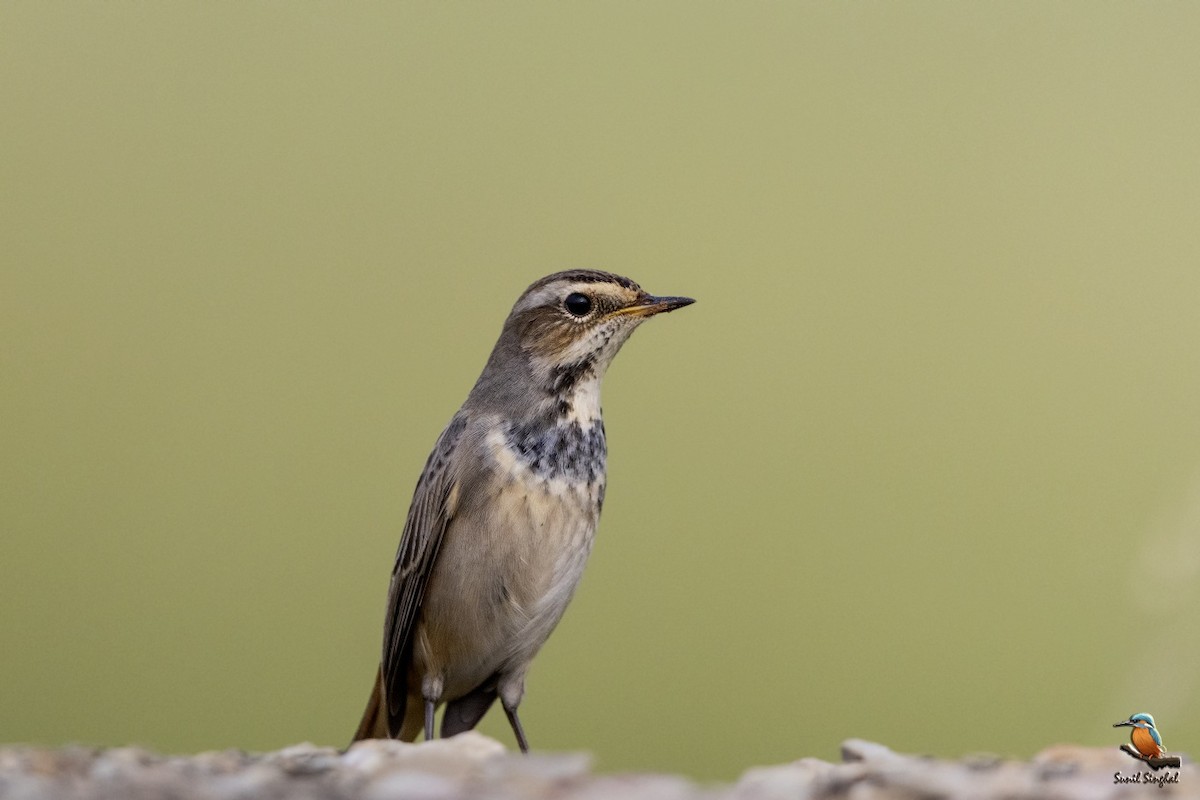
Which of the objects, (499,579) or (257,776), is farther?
(499,579)

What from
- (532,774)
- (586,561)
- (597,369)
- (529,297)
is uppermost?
(529,297)

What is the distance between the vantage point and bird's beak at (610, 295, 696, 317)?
4.47 metres

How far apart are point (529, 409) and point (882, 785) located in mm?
1804

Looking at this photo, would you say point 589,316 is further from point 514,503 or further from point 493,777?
point 493,777

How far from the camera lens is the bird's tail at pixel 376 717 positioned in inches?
193

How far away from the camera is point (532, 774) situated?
3271 mm

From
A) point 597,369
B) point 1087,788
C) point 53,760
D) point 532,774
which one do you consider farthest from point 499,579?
point 1087,788

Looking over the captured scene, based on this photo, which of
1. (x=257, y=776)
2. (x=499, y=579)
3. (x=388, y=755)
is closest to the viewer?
(x=257, y=776)

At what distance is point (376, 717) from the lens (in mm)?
4980

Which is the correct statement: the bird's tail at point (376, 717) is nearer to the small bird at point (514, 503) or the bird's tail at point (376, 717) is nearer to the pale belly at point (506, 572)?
the small bird at point (514, 503)

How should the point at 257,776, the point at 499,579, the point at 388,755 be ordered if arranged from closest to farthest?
the point at 257,776 → the point at 388,755 → the point at 499,579

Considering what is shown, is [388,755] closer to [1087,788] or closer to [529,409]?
[529,409]

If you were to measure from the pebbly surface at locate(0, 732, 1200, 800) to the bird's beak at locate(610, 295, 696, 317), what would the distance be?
1572 millimetres

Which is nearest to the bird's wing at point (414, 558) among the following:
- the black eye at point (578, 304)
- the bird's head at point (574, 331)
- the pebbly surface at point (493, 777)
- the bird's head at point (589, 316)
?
the bird's head at point (574, 331)
